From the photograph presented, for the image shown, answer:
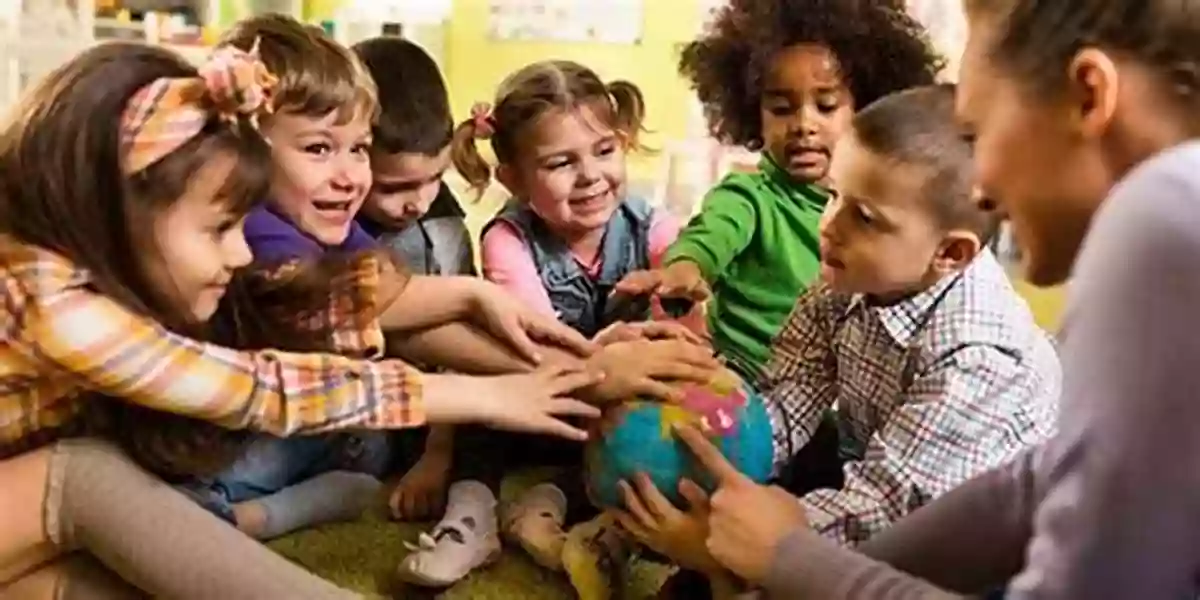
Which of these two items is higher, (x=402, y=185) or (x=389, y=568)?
(x=402, y=185)

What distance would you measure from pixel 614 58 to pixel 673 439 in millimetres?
1876

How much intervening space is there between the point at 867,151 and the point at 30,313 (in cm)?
77

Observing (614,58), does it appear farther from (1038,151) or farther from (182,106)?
(1038,151)

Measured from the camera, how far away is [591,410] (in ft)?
4.43

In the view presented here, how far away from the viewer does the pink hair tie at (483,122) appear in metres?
1.81

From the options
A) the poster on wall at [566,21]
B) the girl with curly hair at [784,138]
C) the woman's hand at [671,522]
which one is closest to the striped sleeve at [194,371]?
the woman's hand at [671,522]

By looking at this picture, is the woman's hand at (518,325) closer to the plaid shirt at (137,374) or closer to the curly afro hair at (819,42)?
the plaid shirt at (137,374)

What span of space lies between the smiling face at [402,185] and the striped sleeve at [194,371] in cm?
42

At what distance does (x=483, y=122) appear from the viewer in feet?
A: 5.95

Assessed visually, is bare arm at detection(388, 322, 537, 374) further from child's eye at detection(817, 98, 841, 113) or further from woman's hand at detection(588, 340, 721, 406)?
child's eye at detection(817, 98, 841, 113)

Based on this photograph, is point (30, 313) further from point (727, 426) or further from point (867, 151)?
point (867, 151)

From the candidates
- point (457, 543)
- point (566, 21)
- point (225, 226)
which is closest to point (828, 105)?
point (457, 543)

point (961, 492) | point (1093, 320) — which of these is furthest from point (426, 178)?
point (1093, 320)

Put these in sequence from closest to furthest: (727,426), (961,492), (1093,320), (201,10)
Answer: (1093,320), (961,492), (727,426), (201,10)
